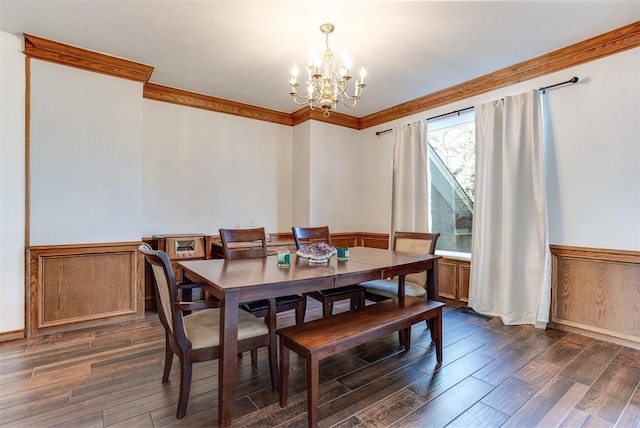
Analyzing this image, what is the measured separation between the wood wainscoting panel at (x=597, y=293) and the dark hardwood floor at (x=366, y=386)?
16 centimetres

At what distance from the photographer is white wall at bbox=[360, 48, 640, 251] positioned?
8.64 ft

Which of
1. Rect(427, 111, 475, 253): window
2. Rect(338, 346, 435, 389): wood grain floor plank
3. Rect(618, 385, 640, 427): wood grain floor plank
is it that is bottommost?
Rect(618, 385, 640, 427): wood grain floor plank

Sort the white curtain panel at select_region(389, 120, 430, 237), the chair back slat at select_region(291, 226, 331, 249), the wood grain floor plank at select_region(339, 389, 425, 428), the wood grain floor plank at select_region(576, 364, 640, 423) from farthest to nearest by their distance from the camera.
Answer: the white curtain panel at select_region(389, 120, 430, 237)
the chair back slat at select_region(291, 226, 331, 249)
the wood grain floor plank at select_region(576, 364, 640, 423)
the wood grain floor plank at select_region(339, 389, 425, 428)

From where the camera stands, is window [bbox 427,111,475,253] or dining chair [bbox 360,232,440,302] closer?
dining chair [bbox 360,232,440,302]

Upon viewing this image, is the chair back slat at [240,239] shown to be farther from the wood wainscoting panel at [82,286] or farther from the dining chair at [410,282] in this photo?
the wood wainscoting panel at [82,286]

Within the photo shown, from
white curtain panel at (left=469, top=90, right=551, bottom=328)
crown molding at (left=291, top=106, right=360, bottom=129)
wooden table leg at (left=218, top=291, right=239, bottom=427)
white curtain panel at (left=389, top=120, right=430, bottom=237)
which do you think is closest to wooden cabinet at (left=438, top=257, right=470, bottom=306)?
white curtain panel at (left=469, top=90, right=551, bottom=328)

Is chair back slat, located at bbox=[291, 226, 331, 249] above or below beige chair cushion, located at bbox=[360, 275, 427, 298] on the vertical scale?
above

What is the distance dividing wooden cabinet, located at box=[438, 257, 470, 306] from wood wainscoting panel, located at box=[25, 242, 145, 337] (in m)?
3.48

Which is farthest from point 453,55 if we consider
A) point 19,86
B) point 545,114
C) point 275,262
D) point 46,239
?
point 46,239

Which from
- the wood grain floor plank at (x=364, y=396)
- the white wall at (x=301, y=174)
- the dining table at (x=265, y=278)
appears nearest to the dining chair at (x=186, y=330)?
the dining table at (x=265, y=278)

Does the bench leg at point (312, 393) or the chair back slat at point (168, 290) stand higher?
the chair back slat at point (168, 290)

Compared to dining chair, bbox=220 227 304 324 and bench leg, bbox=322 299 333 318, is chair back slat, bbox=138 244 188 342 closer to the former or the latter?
dining chair, bbox=220 227 304 324

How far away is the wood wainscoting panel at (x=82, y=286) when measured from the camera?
285 centimetres

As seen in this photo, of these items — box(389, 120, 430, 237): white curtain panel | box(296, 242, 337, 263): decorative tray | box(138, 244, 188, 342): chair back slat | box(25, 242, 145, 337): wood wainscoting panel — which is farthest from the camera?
box(389, 120, 430, 237): white curtain panel
